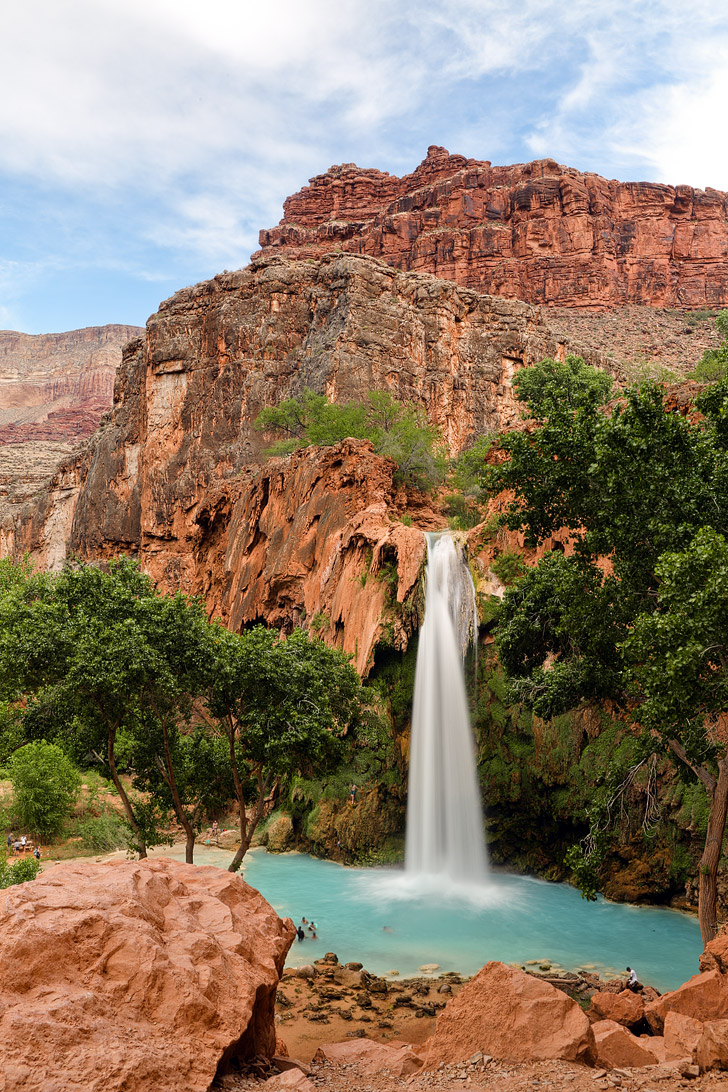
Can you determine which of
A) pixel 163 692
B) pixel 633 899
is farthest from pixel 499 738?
pixel 163 692

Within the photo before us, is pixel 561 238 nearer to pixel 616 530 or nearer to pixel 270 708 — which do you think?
pixel 616 530

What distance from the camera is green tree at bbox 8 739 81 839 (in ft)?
94.8

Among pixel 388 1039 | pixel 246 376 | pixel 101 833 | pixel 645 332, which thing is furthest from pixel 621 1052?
pixel 645 332

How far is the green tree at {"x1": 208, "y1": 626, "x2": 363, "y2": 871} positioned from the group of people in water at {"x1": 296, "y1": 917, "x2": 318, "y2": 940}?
351 cm

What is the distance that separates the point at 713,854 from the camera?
12.1 m

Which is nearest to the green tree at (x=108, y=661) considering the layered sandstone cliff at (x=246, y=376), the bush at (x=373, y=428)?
the bush at (x=373, y=428)

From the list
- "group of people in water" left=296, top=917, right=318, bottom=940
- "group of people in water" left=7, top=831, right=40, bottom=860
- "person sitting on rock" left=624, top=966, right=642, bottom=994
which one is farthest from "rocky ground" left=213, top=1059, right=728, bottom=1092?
"group of people in water" left=7, top=831, right=40, bottom=860

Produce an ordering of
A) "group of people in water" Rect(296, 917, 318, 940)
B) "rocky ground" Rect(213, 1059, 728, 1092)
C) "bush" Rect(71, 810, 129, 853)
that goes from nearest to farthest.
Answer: "rocky ground" Rect(213, 1059, 728, 1092), "group of people in water" Rect(296, 917, 318, 940), "bush" Rect(71, 810, 129, 853)

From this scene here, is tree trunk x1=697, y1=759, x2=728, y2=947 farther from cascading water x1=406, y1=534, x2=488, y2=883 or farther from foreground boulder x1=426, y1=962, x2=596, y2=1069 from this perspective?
cascading water x1=406, y1=534, x2=488, y2=883

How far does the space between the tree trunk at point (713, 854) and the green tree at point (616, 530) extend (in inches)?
0.9

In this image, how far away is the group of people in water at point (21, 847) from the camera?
26.7 meters

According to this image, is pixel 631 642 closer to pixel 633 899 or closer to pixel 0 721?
pixel 633 899

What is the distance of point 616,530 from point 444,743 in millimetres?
15739

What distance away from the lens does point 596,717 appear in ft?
78.0
